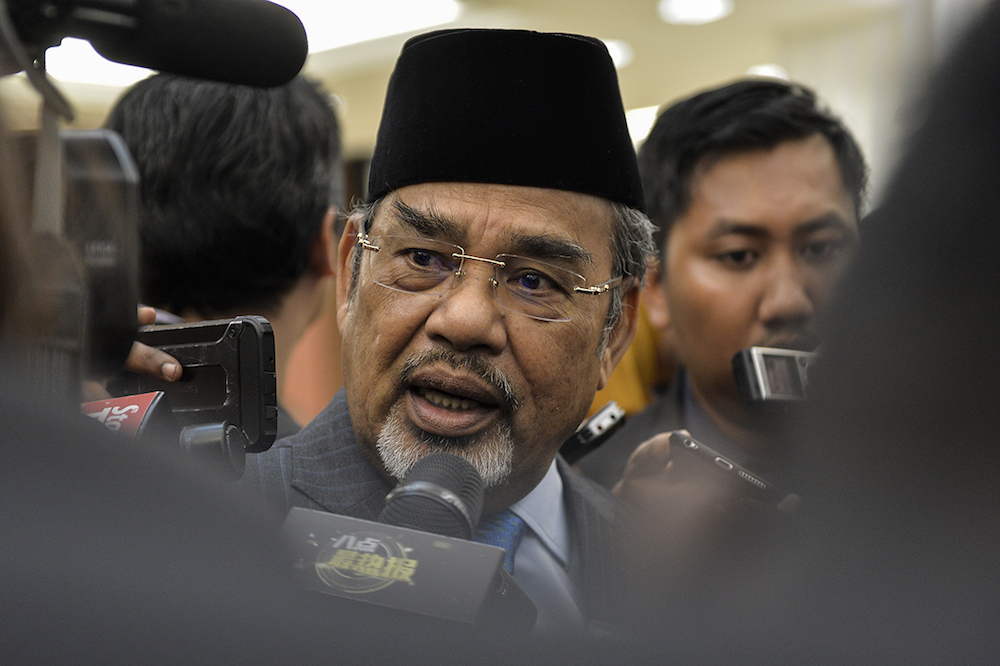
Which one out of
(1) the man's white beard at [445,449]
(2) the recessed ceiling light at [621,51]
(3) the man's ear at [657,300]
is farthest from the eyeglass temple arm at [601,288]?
(2) the recessed ceiling light at [621,51]

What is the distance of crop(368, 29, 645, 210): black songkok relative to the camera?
1438 millimetres

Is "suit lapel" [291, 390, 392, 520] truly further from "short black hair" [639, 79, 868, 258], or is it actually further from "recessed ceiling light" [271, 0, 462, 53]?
"recessed ceiling light" [271, 0, 462, 53]

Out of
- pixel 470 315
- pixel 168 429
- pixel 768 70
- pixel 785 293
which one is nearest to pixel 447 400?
pixel 470 315

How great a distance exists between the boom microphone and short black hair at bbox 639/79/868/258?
1398mm

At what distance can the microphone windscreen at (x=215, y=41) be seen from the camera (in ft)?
2.26

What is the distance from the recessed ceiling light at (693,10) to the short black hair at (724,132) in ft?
9.74

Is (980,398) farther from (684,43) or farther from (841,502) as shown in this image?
(684,43)

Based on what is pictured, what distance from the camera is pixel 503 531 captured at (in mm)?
1483

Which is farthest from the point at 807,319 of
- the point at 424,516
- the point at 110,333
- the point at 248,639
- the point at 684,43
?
the point at 684,43

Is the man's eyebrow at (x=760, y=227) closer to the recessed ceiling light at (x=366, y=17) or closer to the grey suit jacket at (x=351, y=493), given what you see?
the grey suit jacket at (x=351, y=493)

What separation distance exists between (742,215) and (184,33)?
1578mm

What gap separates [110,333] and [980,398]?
0.66 m

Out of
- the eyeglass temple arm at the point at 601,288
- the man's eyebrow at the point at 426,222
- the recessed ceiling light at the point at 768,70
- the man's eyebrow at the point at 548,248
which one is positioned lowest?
the recessed ceiling light at the point at 768,70

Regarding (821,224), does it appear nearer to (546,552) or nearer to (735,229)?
(735,229)
